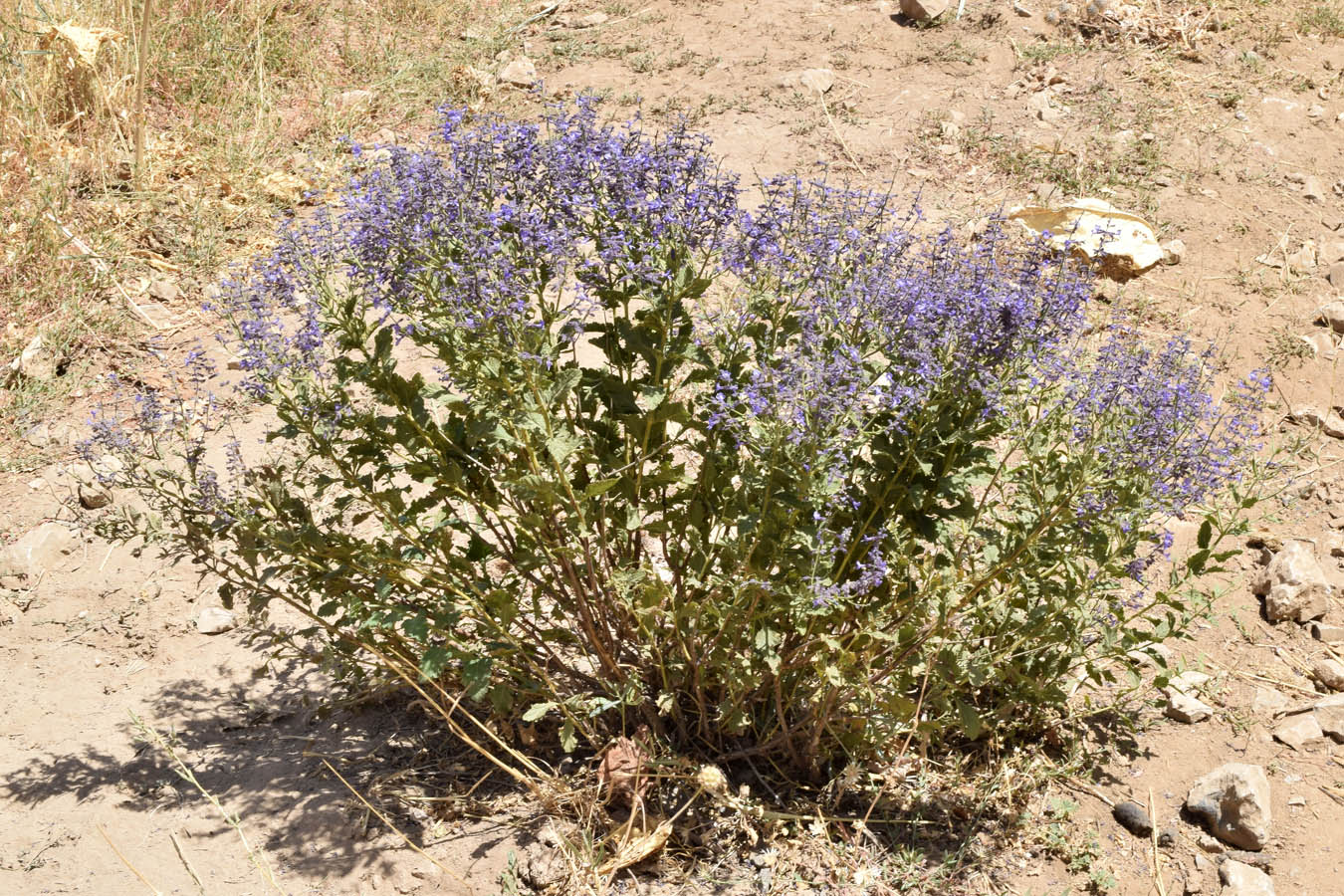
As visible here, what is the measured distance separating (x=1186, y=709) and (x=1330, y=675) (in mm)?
667

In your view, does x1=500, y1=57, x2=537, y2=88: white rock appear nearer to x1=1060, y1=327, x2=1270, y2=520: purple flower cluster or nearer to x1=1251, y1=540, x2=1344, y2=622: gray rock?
x1=1251, y1=540, x2=1344, y2=622: gray rock

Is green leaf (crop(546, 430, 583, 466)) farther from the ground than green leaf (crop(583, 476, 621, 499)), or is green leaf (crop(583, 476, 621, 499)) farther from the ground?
green leaf (crop(546, 430, 583, 466))

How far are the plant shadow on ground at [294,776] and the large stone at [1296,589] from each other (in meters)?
3.22

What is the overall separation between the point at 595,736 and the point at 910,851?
42.5 inches

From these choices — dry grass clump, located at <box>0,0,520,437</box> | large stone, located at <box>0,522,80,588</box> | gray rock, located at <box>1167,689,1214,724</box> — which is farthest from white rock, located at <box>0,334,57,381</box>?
gray rock, located at <box>1167,689,1214,724</box>

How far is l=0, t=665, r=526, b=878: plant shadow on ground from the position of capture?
376 cm

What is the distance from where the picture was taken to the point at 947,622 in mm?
3318

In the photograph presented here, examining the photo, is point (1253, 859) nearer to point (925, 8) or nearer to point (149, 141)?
point (925, 8)

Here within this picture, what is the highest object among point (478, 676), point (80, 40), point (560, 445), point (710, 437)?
point (80, 40)

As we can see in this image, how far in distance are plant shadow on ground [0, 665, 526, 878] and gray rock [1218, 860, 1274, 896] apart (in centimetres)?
228

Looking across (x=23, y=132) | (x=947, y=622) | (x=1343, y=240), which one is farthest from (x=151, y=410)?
(x=1343, y=240)

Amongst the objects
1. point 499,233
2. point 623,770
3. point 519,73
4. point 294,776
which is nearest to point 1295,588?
point 623,770

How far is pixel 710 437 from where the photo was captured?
11.1ft

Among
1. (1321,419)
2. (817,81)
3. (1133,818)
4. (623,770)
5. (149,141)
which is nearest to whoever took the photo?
(623,770)
